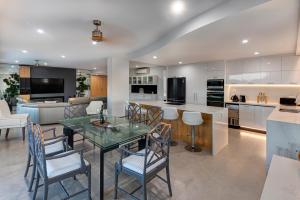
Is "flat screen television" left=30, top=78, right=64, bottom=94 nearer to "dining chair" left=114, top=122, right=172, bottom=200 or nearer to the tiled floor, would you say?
the tiled floor

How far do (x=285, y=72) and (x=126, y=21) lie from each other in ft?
14.9

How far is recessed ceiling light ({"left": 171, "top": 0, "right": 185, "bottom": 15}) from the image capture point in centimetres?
222

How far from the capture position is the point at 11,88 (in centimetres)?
816

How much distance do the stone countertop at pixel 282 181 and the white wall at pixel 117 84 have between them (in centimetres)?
501

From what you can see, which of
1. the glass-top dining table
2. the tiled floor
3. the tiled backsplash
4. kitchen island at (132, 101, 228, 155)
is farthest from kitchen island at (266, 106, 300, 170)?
the tiled backsplash

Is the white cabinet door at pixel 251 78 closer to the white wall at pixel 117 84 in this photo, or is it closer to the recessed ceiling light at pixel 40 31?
the white wall at pixel 117 84

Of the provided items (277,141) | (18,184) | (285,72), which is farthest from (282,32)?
(18,184)

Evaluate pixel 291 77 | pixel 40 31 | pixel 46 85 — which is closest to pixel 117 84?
pixel 40 31

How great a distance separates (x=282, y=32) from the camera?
2824 millimetres

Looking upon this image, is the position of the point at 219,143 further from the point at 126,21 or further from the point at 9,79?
the point at 9,79

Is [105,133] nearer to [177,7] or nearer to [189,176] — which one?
[189,176]

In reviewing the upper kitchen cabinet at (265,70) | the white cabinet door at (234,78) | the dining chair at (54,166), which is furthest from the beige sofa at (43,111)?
→ the upper kitchen cabinet at (265,70)

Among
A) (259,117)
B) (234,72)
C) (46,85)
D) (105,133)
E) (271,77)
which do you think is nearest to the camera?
(105,133)

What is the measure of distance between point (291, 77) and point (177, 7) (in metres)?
4.12
